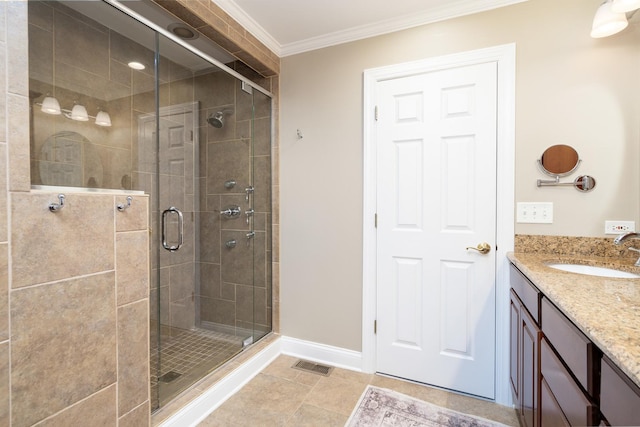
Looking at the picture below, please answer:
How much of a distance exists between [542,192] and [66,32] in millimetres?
3060

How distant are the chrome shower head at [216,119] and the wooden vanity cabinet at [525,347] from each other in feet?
7.88

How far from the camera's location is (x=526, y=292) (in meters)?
1.38

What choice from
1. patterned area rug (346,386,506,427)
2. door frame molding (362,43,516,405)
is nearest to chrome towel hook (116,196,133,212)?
patterned area rug (346,386,506,427)

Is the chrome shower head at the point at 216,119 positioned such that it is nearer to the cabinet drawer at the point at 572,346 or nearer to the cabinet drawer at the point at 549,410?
the cabinet drawer at the point at 572,346

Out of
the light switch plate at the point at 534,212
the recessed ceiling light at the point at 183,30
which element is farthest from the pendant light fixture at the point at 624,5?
the recessed ceiling light at the point at 183,30

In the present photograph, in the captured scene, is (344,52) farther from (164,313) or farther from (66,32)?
(164,313)

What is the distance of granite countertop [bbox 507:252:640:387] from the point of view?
0.61 m

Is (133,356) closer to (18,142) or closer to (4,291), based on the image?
(4,291)

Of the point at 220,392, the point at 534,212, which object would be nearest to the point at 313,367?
the point at 220,392

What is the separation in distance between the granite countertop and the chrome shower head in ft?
7.79

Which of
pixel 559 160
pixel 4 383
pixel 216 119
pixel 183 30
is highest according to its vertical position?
pixel 183 30

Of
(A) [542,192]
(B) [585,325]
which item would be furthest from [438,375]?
(B) [585,325]

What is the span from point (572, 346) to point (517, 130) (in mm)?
1397

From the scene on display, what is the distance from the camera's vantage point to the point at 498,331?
183cm
